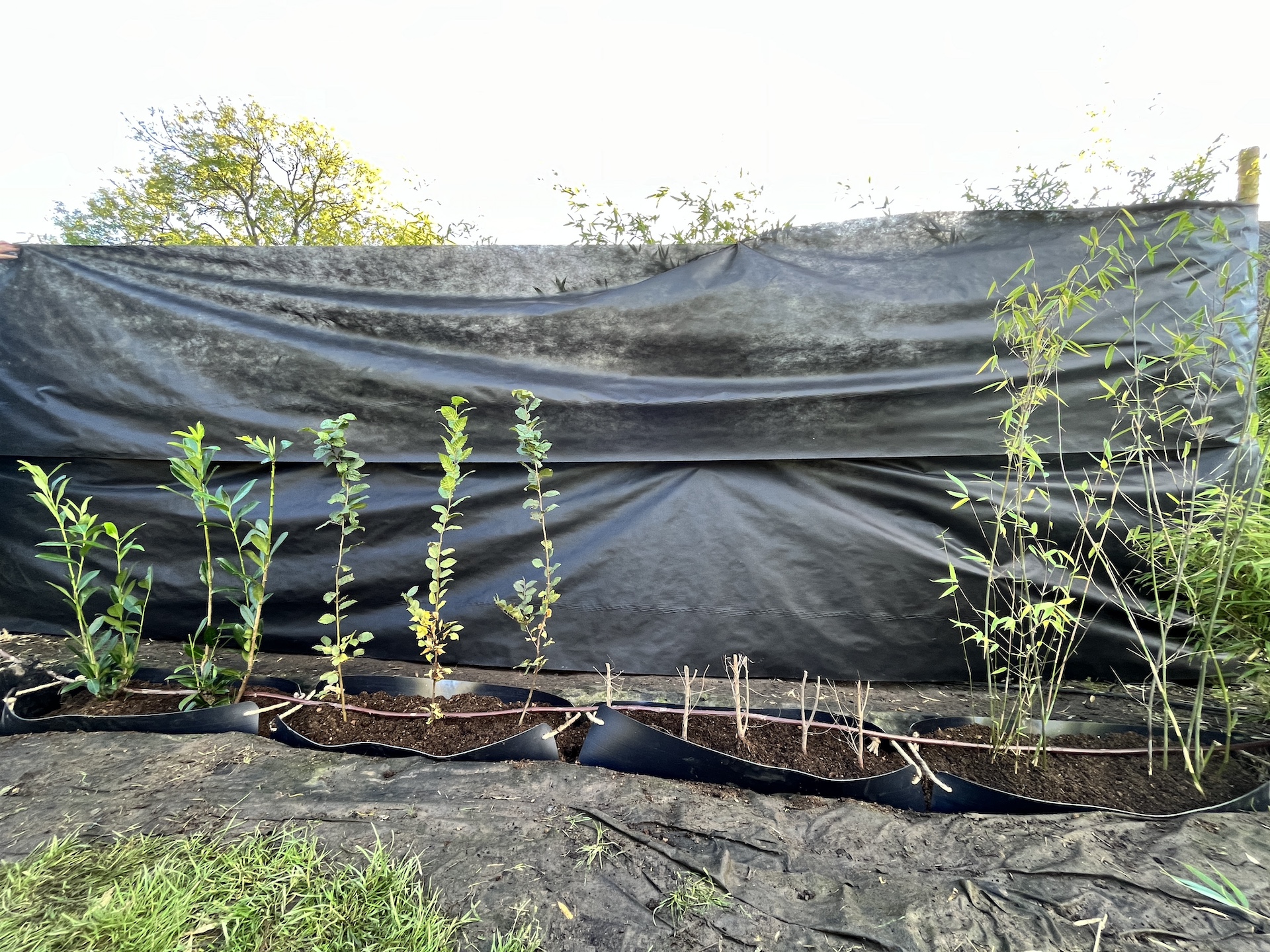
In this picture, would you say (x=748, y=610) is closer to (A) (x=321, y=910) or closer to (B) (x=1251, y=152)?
(A) (x=321, y=910)

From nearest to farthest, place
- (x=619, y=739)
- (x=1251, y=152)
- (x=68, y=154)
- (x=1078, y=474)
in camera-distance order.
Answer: (x=619, y=739) < (x=1251, y=152) < (x=1078, y=474) < (x=68, y=154)

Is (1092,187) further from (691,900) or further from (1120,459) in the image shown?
(691,900)

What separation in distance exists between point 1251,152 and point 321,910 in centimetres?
342

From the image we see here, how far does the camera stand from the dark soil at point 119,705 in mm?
1810

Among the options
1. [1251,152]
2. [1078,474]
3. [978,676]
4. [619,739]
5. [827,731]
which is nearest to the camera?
[619,739]

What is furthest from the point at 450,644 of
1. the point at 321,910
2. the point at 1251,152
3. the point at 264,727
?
the point at 1251,152

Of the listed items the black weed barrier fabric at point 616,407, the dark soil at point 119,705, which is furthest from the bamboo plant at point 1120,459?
the dark soil at point 119,705

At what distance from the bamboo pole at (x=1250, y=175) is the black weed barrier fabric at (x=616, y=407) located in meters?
0.22

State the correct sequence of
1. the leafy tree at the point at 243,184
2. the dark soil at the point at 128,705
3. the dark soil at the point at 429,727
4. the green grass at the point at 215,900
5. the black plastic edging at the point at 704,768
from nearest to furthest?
1. the green grass at the point at 215,900
2. the black plastic edging at the point at 704,768
3. the dark soil at the point at 429,727
4. the dark soil at the point at 128,705
5. the leafy tree at the point at 243,184

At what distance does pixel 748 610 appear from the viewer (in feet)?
7.65

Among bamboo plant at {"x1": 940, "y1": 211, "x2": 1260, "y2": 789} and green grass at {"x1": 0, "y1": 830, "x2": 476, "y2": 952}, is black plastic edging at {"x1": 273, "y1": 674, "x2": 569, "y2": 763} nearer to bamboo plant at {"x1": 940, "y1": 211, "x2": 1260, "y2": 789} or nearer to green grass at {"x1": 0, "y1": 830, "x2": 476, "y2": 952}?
green grass at {"x1": 0, "y1": 830, "x2": 476, "y2": 952}

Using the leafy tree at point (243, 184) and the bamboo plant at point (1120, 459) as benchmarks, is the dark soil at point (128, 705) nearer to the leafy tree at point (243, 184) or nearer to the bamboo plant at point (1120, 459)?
the bamboo plant at point (1120, 459)

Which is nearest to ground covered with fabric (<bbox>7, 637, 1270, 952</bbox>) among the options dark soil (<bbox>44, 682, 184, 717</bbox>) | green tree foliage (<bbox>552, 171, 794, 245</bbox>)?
dark soil (<bbox>44, 682, 184, 717</bbox>)

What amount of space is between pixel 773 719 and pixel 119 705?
2.00 meters
